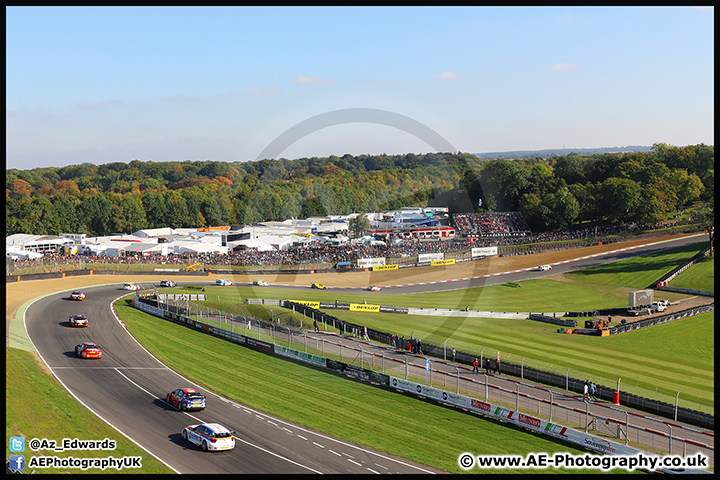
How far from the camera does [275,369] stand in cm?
3822

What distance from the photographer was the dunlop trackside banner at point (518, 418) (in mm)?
24562

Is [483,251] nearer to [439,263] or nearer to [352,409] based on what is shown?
[439,263]

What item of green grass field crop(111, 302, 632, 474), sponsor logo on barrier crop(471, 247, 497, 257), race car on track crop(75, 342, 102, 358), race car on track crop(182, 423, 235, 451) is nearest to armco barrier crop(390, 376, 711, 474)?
green grass field crop(111, 302, 632, 474)

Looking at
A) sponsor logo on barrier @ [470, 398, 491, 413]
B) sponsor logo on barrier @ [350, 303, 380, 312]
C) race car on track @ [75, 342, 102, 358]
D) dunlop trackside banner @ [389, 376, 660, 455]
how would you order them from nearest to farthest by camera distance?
1. dunlop trackside banner @ [389, 376, 660, 455]
2. sponsor logo on barrier @ [470, 398, 491, 413]
3. race car on track @ [75, 342, 102, 358]
4. sponsor logo on barrier @ [350, 303, 380, 312]

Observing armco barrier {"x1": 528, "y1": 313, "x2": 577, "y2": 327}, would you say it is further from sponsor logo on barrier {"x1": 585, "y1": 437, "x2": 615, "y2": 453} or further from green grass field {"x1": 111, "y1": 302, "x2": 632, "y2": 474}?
sponsor logo on barrier {"x1": 585, "y1": 437, "x2": 615, "y2": 453}

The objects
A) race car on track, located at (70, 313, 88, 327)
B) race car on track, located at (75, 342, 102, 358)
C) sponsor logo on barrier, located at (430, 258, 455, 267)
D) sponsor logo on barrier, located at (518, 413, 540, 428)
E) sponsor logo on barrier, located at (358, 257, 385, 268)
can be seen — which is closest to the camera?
sponsor logo on barrier, located at (518, 413, 540, 428)

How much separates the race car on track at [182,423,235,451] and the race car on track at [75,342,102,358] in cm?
1712

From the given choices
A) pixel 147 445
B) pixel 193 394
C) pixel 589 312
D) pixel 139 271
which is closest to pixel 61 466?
pixel 147 445

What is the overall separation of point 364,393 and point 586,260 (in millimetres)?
67775

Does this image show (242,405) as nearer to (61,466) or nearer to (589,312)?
(61,466)

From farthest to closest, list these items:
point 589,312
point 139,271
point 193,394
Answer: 1. point 139,271
2. point 589,312
3. point 193,394

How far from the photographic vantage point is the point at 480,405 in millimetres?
30406
